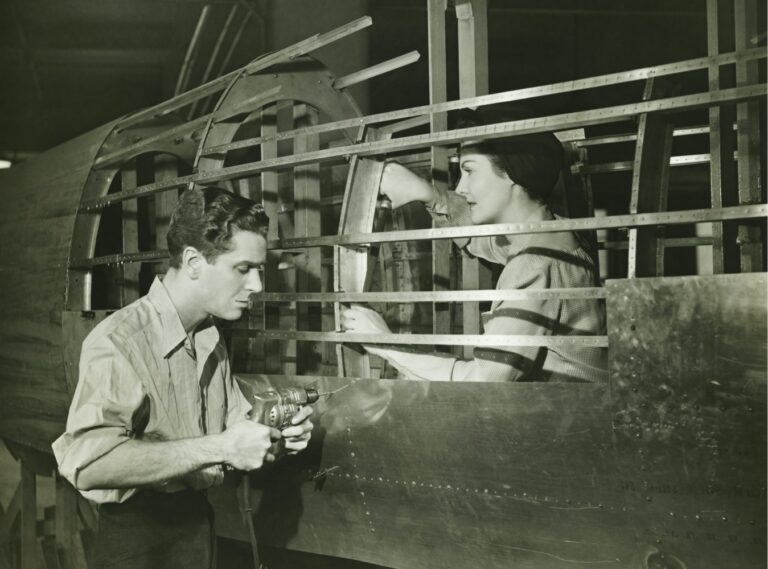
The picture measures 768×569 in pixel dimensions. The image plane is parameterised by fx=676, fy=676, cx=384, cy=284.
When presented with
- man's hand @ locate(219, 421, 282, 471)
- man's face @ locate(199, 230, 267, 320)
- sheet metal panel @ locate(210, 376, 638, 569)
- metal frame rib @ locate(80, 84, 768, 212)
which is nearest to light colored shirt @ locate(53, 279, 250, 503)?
man's face @ locate(199, 230, 267, 320)

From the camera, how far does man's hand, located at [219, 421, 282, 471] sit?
1740 millimetres

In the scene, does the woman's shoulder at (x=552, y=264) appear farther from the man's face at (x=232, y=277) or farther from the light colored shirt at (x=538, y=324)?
the man's face at (x=232, y=277)

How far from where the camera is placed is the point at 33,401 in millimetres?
3400

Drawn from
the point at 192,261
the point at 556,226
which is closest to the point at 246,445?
the point at 192,261

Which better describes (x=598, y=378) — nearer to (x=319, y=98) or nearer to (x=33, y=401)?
(x=319, y=98)

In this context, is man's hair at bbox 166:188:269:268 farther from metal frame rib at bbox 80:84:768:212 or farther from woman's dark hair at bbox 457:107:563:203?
woman's dark hair at bbox 457:107:563:203

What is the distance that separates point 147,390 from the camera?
6.06 ft

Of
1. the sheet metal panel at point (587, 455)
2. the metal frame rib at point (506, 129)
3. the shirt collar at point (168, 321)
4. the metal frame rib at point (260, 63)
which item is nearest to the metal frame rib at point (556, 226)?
the sheet metal panel at point (587, 455)

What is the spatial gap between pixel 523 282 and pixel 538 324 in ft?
0.45

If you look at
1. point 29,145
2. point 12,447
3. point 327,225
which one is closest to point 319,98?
point 327,225

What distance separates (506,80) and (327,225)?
114 inches

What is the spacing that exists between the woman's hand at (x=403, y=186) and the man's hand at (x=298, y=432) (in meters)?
0.94

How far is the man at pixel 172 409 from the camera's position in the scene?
169 cm

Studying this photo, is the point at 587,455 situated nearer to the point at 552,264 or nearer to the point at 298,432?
the point at 552,264
